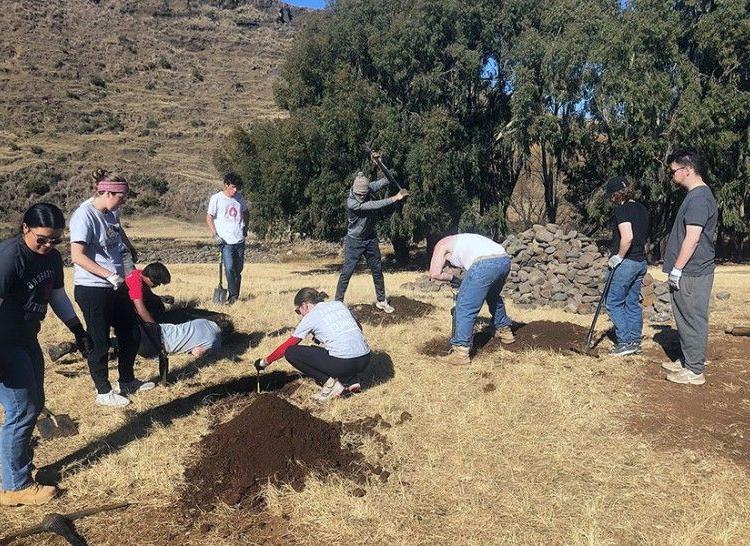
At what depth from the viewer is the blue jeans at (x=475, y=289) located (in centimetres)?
620

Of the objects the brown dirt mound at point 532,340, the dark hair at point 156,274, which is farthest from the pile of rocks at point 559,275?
the dark hair at point 156,274

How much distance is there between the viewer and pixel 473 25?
Result: 20719 mm

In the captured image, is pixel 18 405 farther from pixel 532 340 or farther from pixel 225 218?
pixel 532 340

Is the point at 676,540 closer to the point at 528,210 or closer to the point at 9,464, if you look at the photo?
the point at 9,464

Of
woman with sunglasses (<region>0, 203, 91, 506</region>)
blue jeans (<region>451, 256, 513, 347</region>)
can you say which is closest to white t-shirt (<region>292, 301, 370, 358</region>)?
blue jeans (<region>451, 256, 513, 347</region>)

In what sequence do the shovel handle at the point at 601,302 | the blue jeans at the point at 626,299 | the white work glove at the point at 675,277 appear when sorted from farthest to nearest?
the shovel handle at the point at 601,302 < the blue jeans at the point at 626,299 < the white work glove at the point at 675,277

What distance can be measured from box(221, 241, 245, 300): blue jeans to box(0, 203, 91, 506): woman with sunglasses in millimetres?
4790

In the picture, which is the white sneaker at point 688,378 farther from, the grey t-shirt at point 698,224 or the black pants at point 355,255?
the black pants at point 355,255

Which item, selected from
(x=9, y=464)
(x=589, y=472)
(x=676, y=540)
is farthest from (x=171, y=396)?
(x=676, y=540)

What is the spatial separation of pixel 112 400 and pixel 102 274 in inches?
50.0

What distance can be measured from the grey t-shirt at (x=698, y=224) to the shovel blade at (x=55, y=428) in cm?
538

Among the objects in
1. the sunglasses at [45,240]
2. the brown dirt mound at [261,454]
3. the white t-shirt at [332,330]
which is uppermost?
the sunglasses at [45,240]

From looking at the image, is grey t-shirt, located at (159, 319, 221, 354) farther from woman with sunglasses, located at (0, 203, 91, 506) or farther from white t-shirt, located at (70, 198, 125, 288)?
woman with sunglasses, located at (0, 203, 91, 506)

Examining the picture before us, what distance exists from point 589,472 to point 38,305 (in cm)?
384
